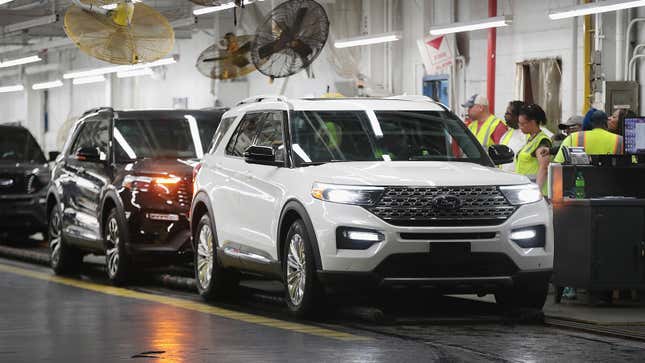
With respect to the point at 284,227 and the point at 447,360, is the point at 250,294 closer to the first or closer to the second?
the point at 284,227

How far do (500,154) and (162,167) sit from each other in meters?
4.17

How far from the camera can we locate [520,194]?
36.2 ft

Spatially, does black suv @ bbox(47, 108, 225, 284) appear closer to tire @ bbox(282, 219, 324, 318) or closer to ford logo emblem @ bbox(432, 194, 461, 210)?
tire @ bbox(282, 219, 324, 318)

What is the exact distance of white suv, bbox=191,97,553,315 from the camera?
10648mm

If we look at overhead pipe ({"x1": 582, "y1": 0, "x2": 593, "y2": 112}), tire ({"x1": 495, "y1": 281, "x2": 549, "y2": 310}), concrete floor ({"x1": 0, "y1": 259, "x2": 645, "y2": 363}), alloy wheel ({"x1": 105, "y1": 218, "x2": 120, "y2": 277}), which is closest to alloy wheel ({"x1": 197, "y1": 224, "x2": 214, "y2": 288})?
concrete floor ({"x1": 0, "y1": 259, "x2": 645, "y2": 363})

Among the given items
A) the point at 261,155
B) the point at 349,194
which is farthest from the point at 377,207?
the point at 261,155

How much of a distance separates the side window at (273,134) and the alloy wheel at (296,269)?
93 centimetres

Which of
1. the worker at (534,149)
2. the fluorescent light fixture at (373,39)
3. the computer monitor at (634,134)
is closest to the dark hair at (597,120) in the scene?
the computer monitor at (634,134)

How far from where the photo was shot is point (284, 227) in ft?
37.8

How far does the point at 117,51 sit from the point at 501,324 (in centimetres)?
878

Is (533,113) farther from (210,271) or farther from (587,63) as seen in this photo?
(587,63)

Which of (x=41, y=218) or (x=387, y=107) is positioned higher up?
(x=387, y=107)

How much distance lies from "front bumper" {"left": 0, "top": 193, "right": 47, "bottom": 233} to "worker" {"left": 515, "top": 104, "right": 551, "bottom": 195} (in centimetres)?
977

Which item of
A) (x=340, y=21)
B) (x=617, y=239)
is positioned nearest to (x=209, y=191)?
(x=617, y=239)
